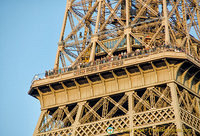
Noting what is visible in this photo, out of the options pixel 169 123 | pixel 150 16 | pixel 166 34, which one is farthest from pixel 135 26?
pixel 169 123

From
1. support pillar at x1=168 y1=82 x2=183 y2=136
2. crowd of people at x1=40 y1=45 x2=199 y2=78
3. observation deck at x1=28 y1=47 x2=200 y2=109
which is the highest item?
crowd of people at x1=40 y1=45 x2=199 y2=78

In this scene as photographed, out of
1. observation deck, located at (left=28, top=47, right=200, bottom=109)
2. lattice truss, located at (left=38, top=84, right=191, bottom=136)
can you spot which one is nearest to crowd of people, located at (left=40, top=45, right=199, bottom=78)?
observation deck, located at (left=28, top=47, right=200, bottom=109)

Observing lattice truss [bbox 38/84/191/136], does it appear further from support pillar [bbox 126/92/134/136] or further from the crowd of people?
the crowd of people

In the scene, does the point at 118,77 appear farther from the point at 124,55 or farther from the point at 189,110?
the point at 189,110

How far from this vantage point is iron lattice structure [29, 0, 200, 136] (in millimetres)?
55000

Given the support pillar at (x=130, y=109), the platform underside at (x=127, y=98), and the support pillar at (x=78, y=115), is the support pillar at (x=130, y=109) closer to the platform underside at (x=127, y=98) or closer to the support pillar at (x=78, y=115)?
the platform underside at (x=127, y=98)

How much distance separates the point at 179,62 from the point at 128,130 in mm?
8327

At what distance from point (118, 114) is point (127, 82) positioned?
5840 mm

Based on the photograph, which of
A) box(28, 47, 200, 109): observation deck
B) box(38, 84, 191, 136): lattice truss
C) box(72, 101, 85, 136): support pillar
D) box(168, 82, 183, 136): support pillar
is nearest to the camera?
box(168, 82, 183, 136): support pillar

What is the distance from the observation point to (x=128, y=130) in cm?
5419

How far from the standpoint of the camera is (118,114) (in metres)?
62.2

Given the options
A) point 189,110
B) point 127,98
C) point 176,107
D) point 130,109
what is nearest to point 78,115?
point 127,98

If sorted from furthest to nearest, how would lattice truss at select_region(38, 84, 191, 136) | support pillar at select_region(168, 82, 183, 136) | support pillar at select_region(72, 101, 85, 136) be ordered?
support pillar at select_region(72, 101, 85, 136) → lattice truss at select_region(38, 84, 191, 136) → support pillar at select_region(168, 82, 183, 136)

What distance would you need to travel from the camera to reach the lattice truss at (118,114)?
54000mm
